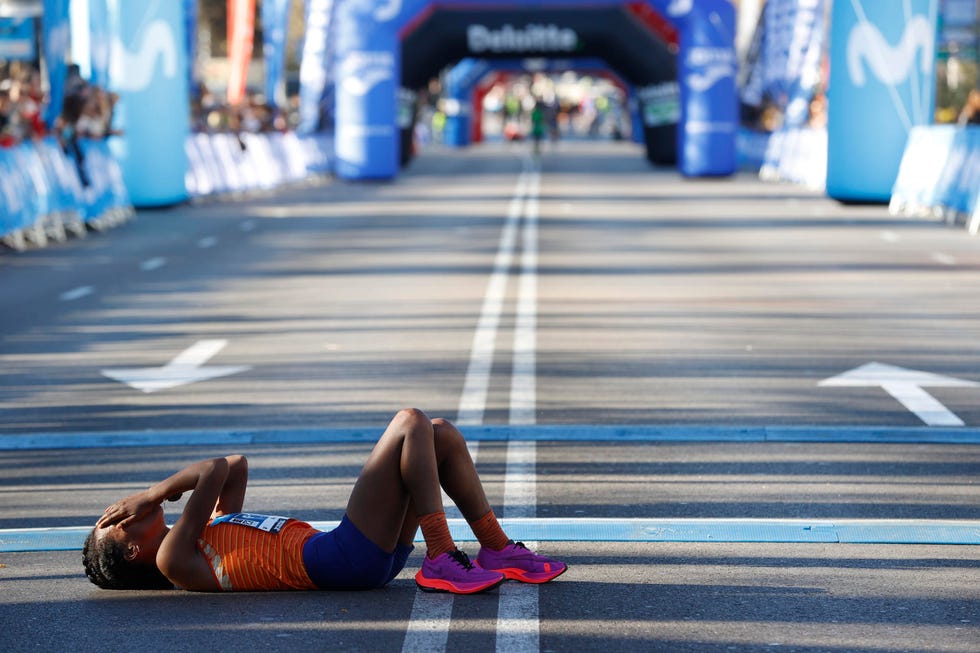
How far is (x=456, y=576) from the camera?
220 inches

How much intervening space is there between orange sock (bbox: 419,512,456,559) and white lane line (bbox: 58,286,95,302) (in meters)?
10.3

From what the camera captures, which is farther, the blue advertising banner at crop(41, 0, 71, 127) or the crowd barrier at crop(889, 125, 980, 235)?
the blue advertising banner at crop(41, 0, 71, 127)

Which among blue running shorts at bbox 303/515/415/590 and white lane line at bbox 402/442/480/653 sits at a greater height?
blue running shorts at bbox 303/515/415/590

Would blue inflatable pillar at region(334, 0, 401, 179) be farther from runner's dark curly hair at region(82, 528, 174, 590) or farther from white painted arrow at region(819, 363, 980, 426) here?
runner's dark curly hair at region(82, 528, 174, 590)

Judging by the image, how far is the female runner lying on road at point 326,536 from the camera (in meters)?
5.50

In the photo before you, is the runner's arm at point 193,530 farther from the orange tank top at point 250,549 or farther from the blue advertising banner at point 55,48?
the blue advertising banner at point 55,48

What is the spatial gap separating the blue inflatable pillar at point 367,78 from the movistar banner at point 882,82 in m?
12.3

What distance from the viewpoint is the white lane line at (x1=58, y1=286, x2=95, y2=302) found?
1535cm


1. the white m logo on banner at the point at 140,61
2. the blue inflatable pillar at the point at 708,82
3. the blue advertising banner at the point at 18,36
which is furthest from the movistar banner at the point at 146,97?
the blue inflatable pillar at the point at 708,82

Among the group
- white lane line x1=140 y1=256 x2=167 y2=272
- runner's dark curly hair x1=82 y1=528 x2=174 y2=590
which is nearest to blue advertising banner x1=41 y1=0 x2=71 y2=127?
white lane line x1=140 y1=256 x2=167 y2=272

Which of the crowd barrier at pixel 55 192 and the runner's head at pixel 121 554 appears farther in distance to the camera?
the crowd barrier at pixel 55 192

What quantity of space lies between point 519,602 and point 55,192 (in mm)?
17367

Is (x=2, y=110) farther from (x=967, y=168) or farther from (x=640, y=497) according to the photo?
(x=640, y=497)

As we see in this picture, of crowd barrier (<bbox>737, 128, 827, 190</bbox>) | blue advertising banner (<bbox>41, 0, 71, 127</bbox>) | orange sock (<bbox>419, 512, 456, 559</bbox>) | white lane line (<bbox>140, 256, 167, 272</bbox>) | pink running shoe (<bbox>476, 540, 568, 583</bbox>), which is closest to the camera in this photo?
orange sock (<bbox>419, 512, 456, 559</bbox>)
